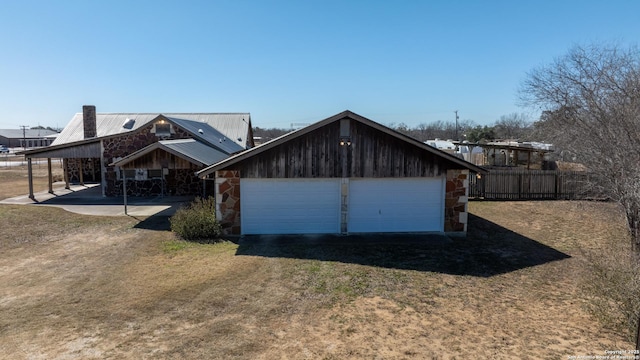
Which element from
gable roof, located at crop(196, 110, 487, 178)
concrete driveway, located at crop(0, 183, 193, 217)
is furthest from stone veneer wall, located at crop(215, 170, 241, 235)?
concrete driveway, located at crop(0, 183, 193, 217)

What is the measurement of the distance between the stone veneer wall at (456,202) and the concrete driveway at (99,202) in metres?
12.2

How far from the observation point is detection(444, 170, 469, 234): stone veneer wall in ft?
47.3

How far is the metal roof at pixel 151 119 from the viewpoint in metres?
29.0

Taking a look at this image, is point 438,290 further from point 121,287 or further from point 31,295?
point 31,295

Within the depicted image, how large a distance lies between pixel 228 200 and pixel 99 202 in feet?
37.7

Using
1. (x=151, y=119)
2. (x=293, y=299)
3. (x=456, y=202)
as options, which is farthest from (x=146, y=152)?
(x=456, y=202)

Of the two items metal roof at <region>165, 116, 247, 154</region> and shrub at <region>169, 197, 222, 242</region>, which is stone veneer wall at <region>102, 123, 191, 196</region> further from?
shrub at <region>169, 197, 222, 242</region>

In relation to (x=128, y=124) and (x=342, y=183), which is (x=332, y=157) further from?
(x=128, y=124)

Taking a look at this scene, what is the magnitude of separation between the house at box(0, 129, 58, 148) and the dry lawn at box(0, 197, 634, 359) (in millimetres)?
103571

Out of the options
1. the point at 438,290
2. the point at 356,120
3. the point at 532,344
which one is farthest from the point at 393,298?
the point at 356,120

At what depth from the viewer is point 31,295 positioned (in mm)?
8680

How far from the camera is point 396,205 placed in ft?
47.7

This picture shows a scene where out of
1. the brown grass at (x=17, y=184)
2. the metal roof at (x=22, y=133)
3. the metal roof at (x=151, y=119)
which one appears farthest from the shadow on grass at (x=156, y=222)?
the metal roof at (x=22, y=133)

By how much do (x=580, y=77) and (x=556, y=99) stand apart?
1.29m
